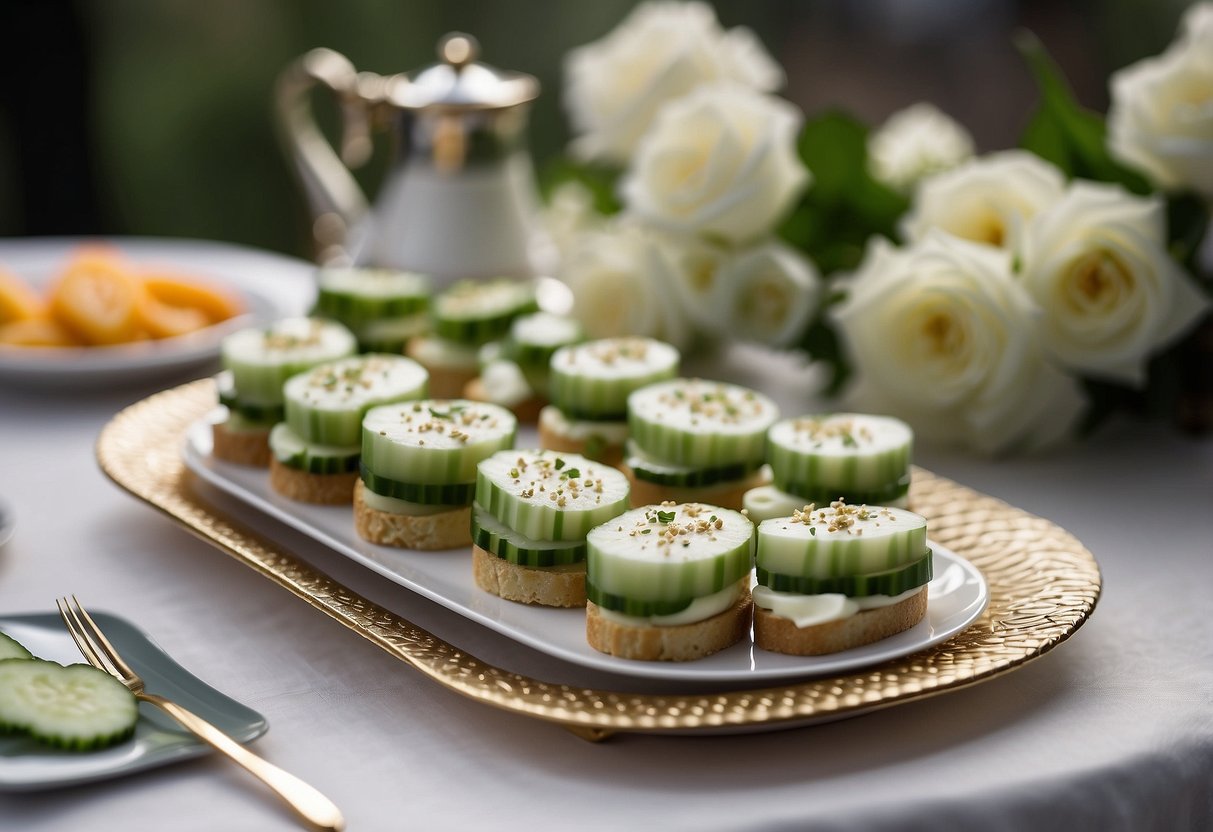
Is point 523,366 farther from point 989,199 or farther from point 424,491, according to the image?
point 989,199

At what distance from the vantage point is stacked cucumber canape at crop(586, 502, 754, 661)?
120cm

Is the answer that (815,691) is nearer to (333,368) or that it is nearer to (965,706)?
(965,706)

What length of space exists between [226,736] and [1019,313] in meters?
1.17

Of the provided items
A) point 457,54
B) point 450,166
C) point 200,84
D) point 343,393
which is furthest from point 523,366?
point 200,84

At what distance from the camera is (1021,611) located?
1344 mm

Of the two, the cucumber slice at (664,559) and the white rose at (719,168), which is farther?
the white rose at (719,168)

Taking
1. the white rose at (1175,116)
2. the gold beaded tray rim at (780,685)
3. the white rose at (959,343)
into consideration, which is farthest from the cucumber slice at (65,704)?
the white rose at (1175,116)

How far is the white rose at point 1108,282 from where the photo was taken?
1.79 meters

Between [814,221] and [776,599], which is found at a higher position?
[814,221]

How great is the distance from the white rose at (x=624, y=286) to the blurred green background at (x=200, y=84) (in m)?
2.55

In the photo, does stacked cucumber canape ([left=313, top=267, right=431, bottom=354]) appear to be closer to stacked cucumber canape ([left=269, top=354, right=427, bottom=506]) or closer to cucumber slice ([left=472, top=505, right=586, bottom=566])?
stacked cucumber canape ([left=269, top=354, right=427, bottom=506])

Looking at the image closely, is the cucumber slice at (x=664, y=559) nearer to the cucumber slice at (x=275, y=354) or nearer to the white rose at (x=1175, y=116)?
the cucumber slice at (x=275, y=354)

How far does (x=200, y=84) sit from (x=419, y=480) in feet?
12.8

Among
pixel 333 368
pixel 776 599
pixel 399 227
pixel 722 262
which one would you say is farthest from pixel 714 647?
pixel 399 227
